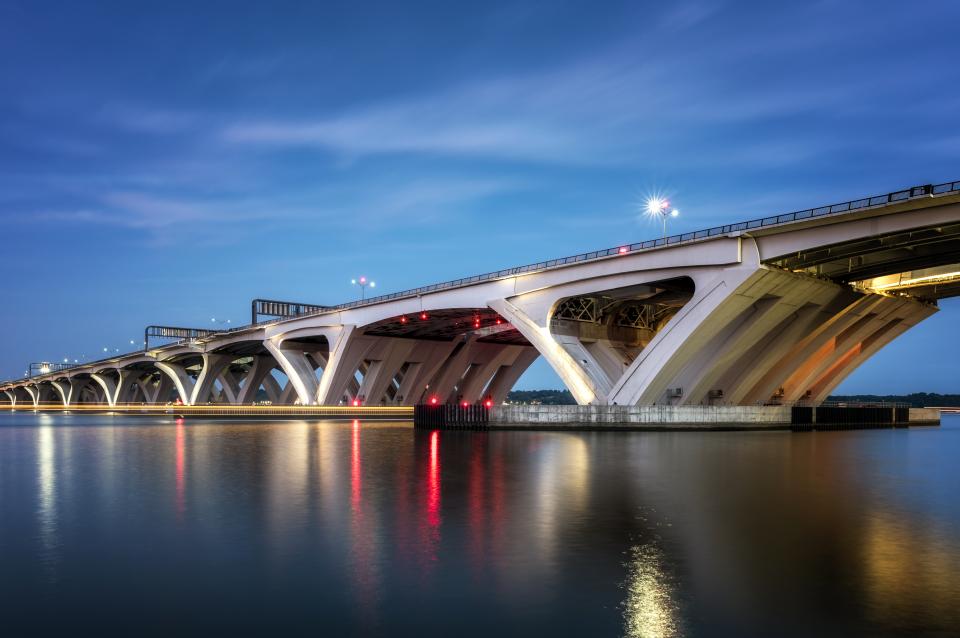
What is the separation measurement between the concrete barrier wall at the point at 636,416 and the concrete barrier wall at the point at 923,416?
20.8 m

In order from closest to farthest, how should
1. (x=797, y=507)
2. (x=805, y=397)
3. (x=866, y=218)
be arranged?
(x=797, y=507), (x=866, y=218), (x=805, y=397)

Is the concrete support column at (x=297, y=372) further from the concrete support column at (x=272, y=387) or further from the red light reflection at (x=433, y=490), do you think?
the red light reflection at (x=433, y=490)

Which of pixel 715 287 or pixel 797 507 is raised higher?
pixel 715 287

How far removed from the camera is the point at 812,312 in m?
48.7

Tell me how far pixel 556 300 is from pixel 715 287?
12466 mm

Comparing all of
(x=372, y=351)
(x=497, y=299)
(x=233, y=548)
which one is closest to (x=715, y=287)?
(x=497, y=299)

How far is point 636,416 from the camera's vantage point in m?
42.7

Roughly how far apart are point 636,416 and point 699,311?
21.9 feet

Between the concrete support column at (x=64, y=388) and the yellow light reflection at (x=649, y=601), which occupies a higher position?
the yellow light reflection at (x=649, y=601)

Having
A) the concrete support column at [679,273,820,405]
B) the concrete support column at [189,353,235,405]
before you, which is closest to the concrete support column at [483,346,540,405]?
the concrete support column at [189,353,235,405]

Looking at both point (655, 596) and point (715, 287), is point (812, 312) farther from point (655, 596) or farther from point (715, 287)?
point (655, 596)

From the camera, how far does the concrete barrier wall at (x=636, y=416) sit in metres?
42.6

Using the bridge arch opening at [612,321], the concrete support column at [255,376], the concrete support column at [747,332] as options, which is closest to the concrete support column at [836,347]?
the bridge arch opening at [612,321]

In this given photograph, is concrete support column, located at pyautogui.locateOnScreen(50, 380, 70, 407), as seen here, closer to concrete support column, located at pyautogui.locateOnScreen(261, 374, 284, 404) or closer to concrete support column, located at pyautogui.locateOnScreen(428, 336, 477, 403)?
concrete support column, located at pyautogui.locateOnScreen(261, 374, 284, 404)
